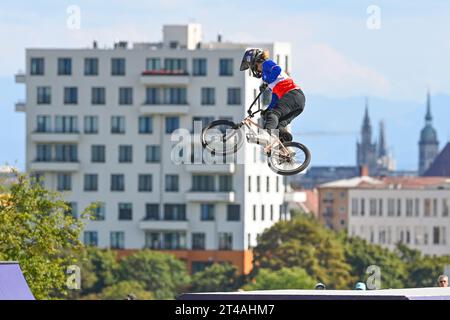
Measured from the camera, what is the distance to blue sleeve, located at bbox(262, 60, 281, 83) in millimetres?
46000

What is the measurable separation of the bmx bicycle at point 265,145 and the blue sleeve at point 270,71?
330 millimetres

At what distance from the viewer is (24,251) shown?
97375 millimetres

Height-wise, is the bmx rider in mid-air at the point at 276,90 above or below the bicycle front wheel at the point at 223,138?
above

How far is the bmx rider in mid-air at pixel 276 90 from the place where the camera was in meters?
46.1

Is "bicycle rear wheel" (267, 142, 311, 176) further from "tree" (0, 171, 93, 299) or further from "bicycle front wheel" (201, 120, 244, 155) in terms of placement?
"tree" (0, 171, 93, 299)

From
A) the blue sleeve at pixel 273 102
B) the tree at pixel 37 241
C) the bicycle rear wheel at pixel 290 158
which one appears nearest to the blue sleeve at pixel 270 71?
the blue sleeve at pixel 273 102

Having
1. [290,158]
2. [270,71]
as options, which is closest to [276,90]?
[270,71]

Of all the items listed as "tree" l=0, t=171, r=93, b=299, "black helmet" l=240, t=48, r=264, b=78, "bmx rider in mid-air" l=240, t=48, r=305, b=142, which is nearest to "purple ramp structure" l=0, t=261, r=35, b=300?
"bmx rider in mid-air" l=240, t=48, r=305, b=142

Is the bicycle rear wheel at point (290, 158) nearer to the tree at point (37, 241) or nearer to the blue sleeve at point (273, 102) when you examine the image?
the blue sleeve at point (273, 102)

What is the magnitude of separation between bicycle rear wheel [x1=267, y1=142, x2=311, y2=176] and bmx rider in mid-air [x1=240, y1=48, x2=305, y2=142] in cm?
45
